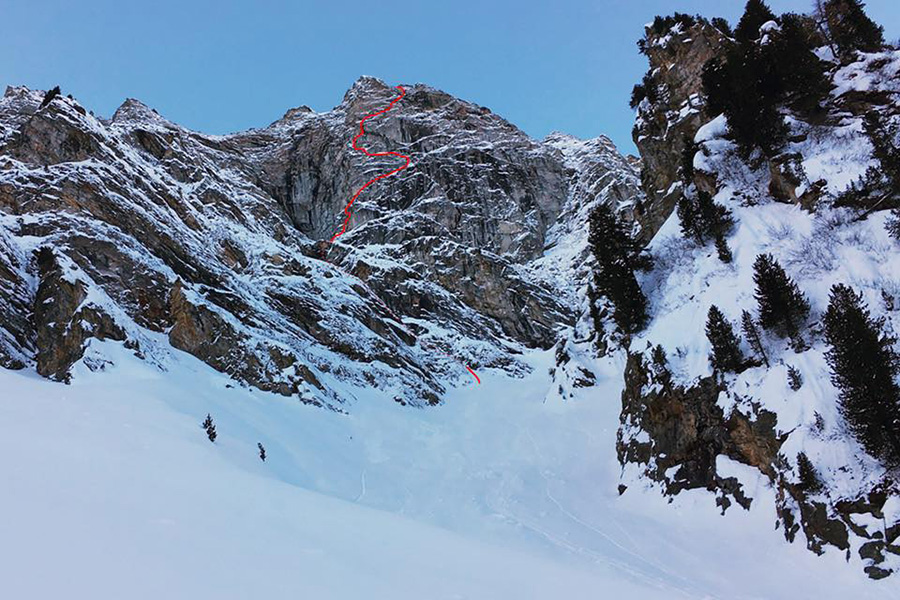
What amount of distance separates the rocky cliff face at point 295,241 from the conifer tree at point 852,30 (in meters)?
39.4

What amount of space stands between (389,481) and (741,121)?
2579cm

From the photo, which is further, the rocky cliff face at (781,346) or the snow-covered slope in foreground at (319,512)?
the rocky cliff face at (781,346)

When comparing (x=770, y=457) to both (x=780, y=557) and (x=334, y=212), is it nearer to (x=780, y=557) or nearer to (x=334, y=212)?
(x=780, y=557)

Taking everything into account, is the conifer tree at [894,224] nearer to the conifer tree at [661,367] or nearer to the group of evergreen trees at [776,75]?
the group of evergreen trees at [776,75]

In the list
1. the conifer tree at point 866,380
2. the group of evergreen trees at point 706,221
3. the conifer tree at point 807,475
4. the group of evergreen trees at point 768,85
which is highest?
the group of evergreen trees at point 768,85

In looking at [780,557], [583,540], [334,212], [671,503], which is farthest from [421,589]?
[334,212]

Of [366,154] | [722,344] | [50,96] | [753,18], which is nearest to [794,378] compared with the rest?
[722,344]

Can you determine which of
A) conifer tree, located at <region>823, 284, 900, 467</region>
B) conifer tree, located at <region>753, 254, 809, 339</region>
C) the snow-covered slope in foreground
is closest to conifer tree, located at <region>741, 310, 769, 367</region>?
conifer tree, located at <region>753, 254, 809, 339</region>

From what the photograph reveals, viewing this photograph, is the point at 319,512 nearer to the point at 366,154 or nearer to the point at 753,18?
the point at 753,18

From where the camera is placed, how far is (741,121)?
85.4ft

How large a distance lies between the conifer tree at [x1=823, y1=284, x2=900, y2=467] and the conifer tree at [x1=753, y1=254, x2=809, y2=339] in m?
2.76

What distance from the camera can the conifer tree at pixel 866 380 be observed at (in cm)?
1431

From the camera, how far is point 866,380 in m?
14.7

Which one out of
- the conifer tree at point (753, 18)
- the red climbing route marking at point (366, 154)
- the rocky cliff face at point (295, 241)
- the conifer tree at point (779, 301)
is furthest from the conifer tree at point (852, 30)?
the red climbing route marking at point (366, 154)
